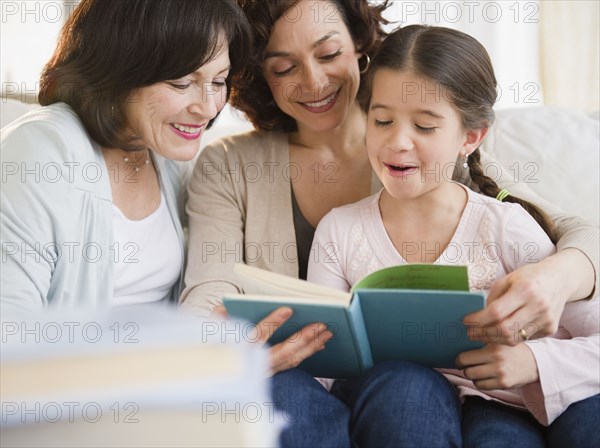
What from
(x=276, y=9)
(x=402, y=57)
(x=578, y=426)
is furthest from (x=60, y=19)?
(x=578, y=426)

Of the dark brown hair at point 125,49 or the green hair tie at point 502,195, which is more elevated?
the dark brown hair at point 125,49

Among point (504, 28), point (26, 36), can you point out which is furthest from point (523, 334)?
point (26, 36)

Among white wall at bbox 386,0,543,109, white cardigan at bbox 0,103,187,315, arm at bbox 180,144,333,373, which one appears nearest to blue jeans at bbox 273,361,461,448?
arm at bbox 180,144,333,373

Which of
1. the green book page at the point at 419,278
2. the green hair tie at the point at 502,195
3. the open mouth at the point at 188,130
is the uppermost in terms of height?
the open mouth at the point at 188,130

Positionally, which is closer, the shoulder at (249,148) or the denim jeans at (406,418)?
the denim jeans at (406,418)

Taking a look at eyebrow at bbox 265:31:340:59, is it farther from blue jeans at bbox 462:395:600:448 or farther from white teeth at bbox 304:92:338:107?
blue jeans at bbox 462:395:600:448

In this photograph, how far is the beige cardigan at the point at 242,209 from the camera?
1.55m

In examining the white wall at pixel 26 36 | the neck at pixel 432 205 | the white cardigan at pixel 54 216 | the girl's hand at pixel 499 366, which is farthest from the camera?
the white wall at pixel 26 36

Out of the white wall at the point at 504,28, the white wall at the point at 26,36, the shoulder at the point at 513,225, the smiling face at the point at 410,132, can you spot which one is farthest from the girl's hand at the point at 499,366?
the white wall at the point at 26,36

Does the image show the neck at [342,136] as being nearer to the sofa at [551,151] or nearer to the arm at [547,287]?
the sofa at [551,151]

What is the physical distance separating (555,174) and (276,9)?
744 millimetres

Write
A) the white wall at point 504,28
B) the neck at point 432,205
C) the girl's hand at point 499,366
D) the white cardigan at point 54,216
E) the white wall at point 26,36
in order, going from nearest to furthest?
the girl's hand at point 499,366
the white cardigan at point 54,216
the neck at point 432,205
the white wall at point 504,28
the white wall at point 26,36

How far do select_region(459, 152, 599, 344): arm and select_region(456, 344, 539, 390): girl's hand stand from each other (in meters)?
0.04

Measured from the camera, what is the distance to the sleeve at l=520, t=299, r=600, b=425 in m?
1.21
